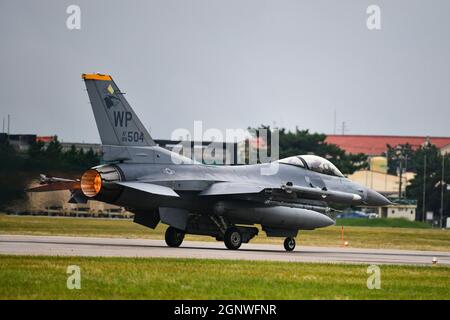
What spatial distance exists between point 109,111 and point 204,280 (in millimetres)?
10860

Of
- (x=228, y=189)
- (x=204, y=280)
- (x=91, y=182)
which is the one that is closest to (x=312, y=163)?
(x=228, y=189)

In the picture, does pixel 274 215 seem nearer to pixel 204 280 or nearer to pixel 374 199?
pixel 374 199

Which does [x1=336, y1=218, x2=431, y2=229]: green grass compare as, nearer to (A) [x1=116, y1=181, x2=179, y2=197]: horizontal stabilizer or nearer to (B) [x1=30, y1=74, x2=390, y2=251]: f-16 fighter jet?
(B) [x1=30, y1=74, x2=390, y2=251]: f-16 fighter jet

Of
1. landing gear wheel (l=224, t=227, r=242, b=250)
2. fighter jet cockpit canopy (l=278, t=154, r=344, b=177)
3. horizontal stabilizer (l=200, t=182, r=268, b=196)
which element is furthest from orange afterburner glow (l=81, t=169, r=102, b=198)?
fighter jet cockpit canopy (l=278, t=154, r=344, b=177)

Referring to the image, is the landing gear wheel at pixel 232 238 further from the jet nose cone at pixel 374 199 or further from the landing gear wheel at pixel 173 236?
the jet nose cone at pixel 374 199

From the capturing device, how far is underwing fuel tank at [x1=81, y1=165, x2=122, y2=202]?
28172 mm

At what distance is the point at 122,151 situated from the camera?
28781 millimetres

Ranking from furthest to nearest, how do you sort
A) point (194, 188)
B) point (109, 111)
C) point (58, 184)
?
point (194, 188) → point (58, 184) → point (109, 111)

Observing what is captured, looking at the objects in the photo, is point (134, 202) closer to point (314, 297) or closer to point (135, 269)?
point (135, 269)

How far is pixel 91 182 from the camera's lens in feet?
92.8
